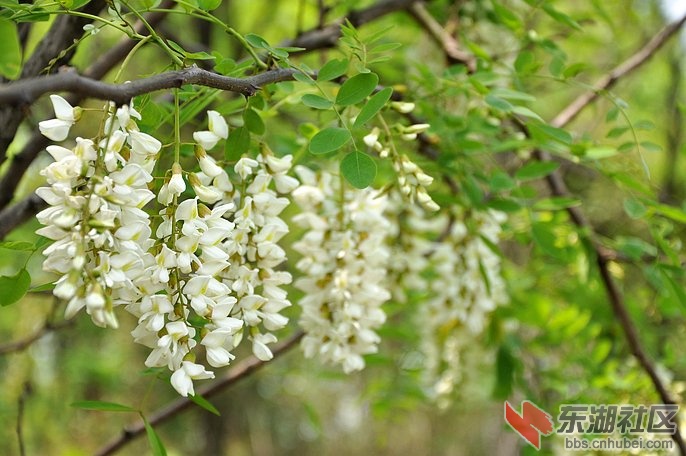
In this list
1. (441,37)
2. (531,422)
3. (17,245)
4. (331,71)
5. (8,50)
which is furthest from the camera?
(441,37)

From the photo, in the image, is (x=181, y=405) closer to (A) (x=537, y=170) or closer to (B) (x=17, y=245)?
(B) (x=17, y=245)

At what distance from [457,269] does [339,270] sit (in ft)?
1.56

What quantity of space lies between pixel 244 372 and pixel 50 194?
736 millimetres

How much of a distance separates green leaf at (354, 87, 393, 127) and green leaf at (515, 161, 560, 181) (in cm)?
46

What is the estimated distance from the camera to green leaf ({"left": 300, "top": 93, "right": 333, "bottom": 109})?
0.74m

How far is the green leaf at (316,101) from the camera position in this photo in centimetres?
74

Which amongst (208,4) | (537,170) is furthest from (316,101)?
(537,170)

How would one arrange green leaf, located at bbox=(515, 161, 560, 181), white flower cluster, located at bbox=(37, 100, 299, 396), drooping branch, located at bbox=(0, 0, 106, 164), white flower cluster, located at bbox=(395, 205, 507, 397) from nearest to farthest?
1. white flower cluster, located at bbox=(37, 100, 299, 396)
2. drooping branch, located at bbox=(0, 0, 106, 164)
3. green leaf, located at bbox=(515, 161, 560, 181)
4. white flower cluster, located at bbox=(395, 205, 507, 397)

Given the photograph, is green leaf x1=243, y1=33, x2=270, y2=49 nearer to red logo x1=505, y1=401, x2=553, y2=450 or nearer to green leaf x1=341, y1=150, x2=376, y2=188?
green leaf x1=341, y1=150, x2=376, y2=188

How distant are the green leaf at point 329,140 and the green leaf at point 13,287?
0.31m

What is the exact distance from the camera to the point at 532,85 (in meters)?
1.85

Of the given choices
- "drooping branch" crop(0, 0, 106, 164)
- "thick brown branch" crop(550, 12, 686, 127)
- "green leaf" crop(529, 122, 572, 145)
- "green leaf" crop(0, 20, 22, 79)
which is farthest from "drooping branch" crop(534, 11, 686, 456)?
"green leaf" crop(0, 20, 22, 79)

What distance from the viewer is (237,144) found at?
2.44 feet

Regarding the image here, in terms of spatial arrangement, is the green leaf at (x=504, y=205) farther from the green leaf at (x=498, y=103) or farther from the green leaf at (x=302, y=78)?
the green leaf at (x=302, y=78)
